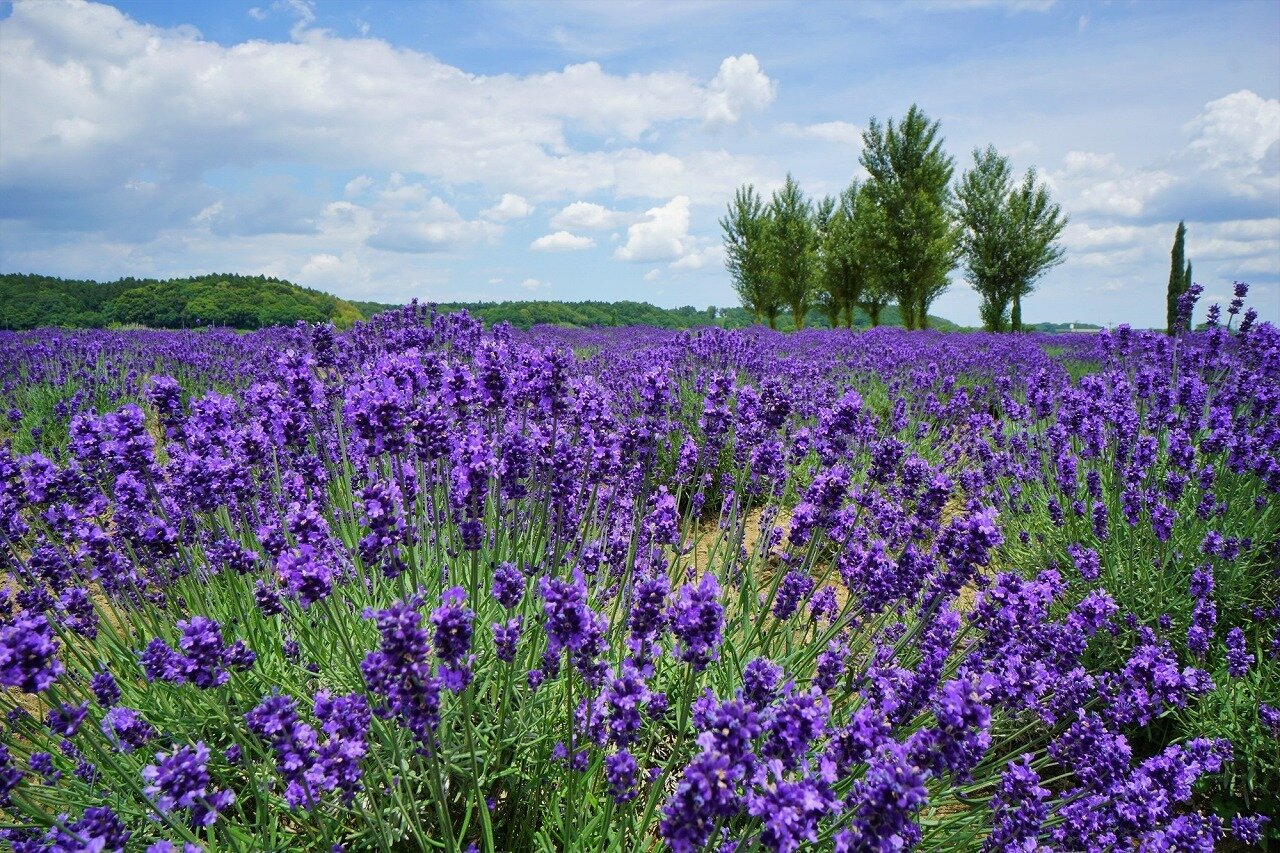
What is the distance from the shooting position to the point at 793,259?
38.1 m

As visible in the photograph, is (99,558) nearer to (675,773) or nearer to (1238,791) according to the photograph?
(675,773)

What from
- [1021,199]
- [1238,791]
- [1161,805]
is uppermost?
[1021,199]

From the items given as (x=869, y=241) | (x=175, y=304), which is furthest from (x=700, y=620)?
(x=175, y=304)

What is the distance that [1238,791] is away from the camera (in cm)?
318

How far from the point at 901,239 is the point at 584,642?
3351 cm

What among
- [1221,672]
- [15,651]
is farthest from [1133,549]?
[15,651]

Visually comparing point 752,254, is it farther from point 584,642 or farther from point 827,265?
point 584,642

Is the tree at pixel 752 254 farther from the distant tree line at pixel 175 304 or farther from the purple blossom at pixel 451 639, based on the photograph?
the purple blossom at pixel 451 639

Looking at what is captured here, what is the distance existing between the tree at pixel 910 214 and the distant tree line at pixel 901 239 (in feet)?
0.16

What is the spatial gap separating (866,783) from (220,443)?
11.4 feet

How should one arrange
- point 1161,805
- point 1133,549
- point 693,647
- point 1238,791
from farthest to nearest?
point 1133,549 → point 1238,791 → point 1161,805 → point 693,647

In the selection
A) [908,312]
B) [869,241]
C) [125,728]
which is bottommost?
[125,728]

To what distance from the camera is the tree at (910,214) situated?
101 ft

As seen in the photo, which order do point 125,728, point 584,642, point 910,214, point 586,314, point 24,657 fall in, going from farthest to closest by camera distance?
point 586,314 < point 910,214 < point 125,728 < point 584,642 < point 24,657
